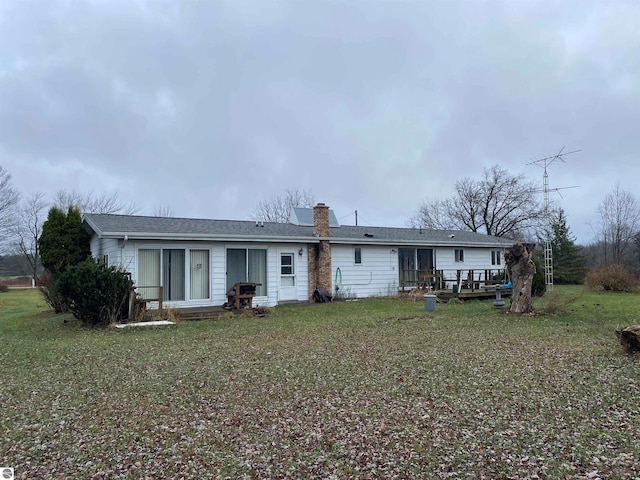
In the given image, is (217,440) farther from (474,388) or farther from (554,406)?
(554,406)

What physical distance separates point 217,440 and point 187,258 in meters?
10.8

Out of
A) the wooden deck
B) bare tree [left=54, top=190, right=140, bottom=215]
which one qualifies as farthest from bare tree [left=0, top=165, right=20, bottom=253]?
the wooden deck

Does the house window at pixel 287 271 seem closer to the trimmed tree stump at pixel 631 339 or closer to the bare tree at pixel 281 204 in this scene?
the trimmed tree stump at pixel 631 339

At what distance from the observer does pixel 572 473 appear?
10.8 feet

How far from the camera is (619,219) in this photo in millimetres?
35531

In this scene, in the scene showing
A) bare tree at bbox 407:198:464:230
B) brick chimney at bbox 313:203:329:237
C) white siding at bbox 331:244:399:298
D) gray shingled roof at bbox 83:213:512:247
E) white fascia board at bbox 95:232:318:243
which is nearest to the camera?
white fascia board at bbox 95:232:318:243

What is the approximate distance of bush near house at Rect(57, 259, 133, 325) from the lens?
11180 mm

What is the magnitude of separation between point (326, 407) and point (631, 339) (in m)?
5.06

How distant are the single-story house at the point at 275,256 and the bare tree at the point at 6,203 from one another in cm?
2199

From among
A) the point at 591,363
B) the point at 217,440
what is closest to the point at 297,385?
the point at 217,440

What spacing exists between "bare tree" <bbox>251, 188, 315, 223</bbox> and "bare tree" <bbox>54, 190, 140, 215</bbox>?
1160 cm

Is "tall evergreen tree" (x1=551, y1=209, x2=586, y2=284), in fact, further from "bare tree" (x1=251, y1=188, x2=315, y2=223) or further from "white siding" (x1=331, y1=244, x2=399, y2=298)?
"bare tree" (x1=251, y1=188, x2=315, y2=223)

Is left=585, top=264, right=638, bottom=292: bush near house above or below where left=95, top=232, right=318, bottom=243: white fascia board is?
below

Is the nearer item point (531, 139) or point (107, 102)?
point (107, 102)
